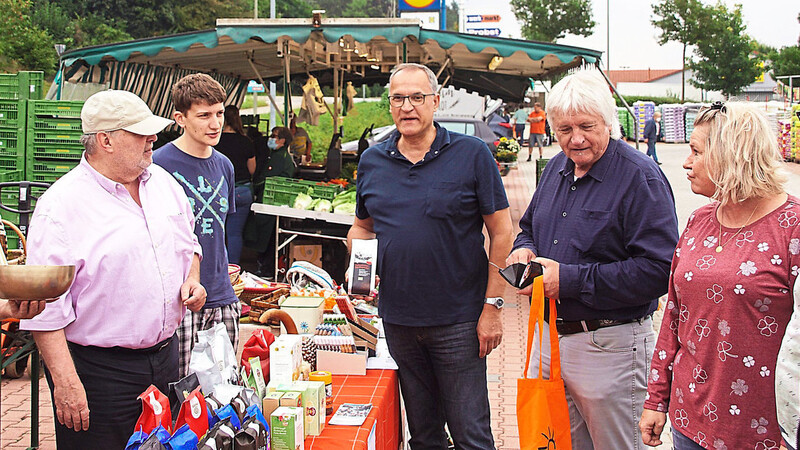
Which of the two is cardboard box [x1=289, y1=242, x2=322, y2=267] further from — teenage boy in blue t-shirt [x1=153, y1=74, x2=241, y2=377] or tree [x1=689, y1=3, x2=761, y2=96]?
tree [x1=689, y1=3, x2=761, y2=96]

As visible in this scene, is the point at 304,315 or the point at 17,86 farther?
the point at 17,86

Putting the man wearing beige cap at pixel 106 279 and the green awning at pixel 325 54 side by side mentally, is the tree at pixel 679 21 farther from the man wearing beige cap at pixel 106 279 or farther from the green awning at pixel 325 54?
the man wearing beige cap at pixel 106 279

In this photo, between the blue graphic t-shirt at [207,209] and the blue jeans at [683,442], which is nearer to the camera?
the blue jeans at [683,442]

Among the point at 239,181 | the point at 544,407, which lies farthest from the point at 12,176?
the point at 544,407

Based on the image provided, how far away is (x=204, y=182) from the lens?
3689 mm

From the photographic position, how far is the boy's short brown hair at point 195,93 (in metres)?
3.64

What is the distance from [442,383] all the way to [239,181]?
5371mm

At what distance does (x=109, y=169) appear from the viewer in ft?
8.87

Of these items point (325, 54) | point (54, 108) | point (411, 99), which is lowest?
point (411, 99)

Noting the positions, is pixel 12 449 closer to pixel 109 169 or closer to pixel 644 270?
pixel 109 169

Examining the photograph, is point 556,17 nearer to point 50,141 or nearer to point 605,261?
point 50,141

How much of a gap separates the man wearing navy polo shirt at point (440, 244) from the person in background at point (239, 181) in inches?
188

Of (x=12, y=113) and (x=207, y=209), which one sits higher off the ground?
(x=12, y=113)

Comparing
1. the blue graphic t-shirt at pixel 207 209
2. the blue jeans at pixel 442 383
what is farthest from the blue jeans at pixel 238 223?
the blue jeans at pixel 442 383
